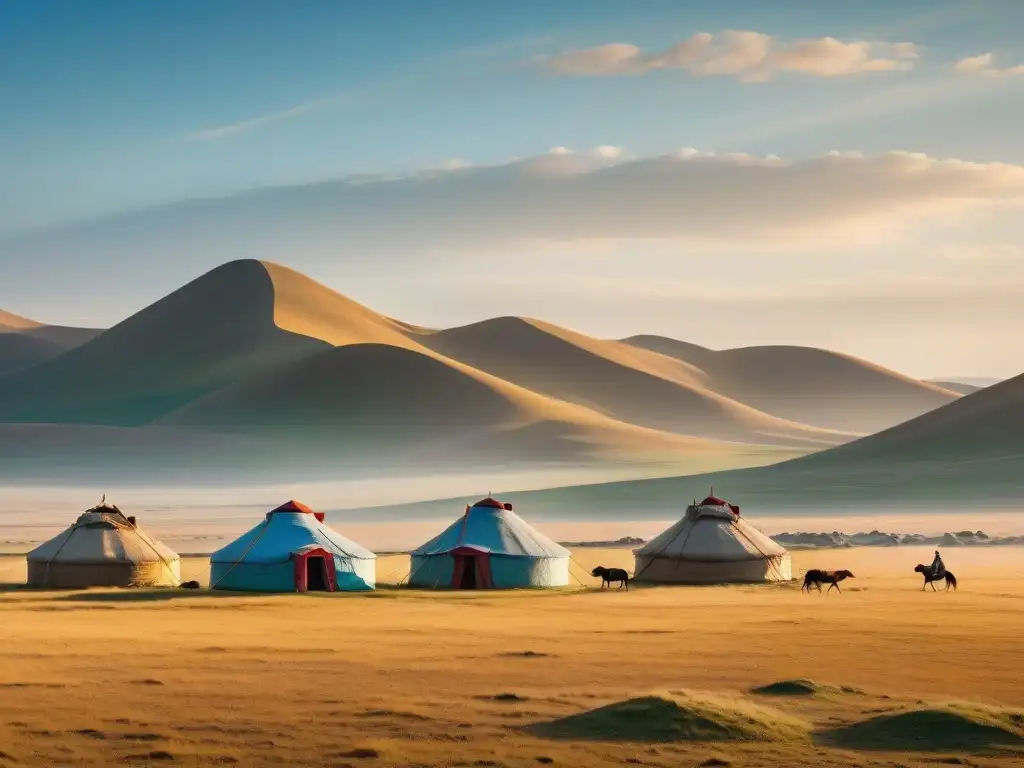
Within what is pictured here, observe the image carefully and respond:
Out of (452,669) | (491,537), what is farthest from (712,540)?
(452,669)

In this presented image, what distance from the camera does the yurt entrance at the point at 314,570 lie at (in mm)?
36844

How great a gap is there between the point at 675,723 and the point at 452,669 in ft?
19.2

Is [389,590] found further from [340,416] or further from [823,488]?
[340,416]

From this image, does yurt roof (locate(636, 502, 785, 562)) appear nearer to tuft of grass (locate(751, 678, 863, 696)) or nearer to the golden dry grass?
the golden dry grass

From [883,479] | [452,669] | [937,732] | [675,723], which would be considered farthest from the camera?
[883,479]

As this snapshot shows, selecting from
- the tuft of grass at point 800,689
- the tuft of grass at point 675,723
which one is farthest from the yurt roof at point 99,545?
the tuft of grass at point 675,723

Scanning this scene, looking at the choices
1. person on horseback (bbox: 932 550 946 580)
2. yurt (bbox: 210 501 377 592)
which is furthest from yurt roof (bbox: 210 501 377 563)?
person on horseback (bbox: 932 550 946 580)

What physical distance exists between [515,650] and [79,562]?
16.9 metres

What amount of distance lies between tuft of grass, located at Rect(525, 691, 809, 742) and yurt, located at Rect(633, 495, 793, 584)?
2278 cm

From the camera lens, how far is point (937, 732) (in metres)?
16.4

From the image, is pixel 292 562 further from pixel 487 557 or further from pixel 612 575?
pixel 612 575

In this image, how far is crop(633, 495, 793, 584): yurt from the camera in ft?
132

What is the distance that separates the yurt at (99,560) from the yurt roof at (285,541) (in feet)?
5.47

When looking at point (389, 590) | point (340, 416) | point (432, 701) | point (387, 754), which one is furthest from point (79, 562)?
point (340, 416)
